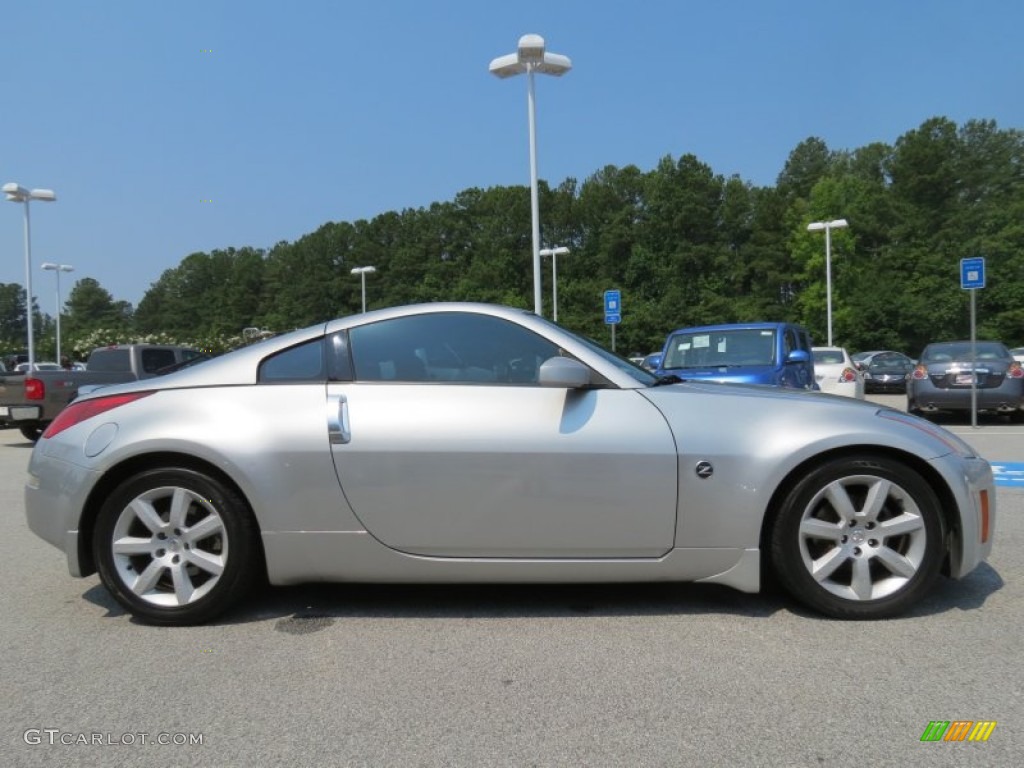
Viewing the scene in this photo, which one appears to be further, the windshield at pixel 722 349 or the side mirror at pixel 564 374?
the windshield at pixel 722 349

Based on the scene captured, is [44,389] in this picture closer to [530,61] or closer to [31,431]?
[31,431]

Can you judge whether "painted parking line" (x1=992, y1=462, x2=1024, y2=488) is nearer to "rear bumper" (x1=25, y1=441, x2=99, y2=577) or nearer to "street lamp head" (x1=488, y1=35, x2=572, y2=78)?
"rear bumper" (x1=25, y1=441, x2=99, y2=577)

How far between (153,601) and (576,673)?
1969 millimetres

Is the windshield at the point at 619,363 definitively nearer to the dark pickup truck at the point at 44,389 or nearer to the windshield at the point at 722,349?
the windshield at the point at 722,349

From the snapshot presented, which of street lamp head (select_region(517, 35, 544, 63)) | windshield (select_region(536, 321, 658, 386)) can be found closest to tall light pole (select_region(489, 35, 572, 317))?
street lamp head (select_region(517, 35, 544, 63))

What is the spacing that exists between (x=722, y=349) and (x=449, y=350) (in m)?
6.52

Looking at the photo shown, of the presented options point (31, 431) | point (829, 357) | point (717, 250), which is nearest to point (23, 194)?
point (31, 431)

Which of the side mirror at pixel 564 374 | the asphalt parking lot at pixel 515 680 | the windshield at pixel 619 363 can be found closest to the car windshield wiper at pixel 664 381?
the windshield at pixel 619 363

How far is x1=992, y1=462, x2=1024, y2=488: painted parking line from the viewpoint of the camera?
6926 mm

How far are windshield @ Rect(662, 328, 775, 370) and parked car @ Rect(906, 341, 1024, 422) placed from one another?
17.0 ft

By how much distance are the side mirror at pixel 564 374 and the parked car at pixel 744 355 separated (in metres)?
5.43

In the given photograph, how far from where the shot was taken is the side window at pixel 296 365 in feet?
11.9

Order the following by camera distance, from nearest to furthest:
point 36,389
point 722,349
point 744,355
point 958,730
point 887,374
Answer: point 958,730 → point 744,355 → point 722,349 → point 36,389 → point 887,374

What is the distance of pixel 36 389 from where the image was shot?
37.5 ft
